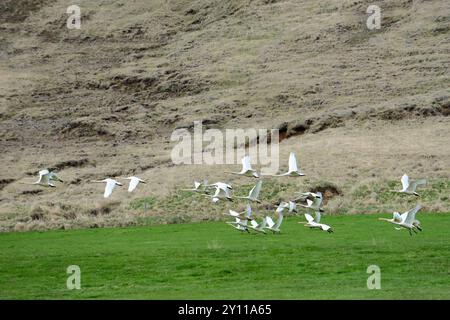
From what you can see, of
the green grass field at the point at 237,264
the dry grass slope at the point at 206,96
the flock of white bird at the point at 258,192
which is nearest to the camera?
the green grass field at the point at 237,264

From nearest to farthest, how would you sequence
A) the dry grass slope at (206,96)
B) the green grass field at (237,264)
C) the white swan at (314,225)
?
1. the green grass field at (237,264)
2. the white swan at (314,225)
3. the dry grass slope at (206,96)

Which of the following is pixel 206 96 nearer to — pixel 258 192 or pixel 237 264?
pixel 258 192

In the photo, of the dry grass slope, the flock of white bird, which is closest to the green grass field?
the flock of white bird

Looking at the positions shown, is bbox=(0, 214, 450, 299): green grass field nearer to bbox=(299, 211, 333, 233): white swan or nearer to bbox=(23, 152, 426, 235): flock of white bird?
bbox=(299, 211, 333, 233): white swan

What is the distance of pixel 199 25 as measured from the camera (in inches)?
4424

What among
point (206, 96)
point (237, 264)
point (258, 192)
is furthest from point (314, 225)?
point (206, 96)

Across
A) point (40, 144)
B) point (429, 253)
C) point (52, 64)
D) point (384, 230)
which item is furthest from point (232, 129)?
point (429, 253)

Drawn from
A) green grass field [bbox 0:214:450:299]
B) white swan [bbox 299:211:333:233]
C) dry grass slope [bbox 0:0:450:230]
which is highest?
dry grass slope [bbox 0:0:450:230]

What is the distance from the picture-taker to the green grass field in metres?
24.4

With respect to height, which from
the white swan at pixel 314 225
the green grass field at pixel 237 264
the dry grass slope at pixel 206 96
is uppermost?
the dry grass slope at pixel 206 96

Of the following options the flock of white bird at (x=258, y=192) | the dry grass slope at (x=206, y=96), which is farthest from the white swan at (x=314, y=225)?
the dry grass slope at (x=206, y=96)

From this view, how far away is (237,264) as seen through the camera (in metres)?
28.6

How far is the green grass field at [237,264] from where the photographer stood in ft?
80.1

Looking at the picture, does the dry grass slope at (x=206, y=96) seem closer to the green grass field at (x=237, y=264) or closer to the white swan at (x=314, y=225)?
the green grass field at (x=237, y=264)
